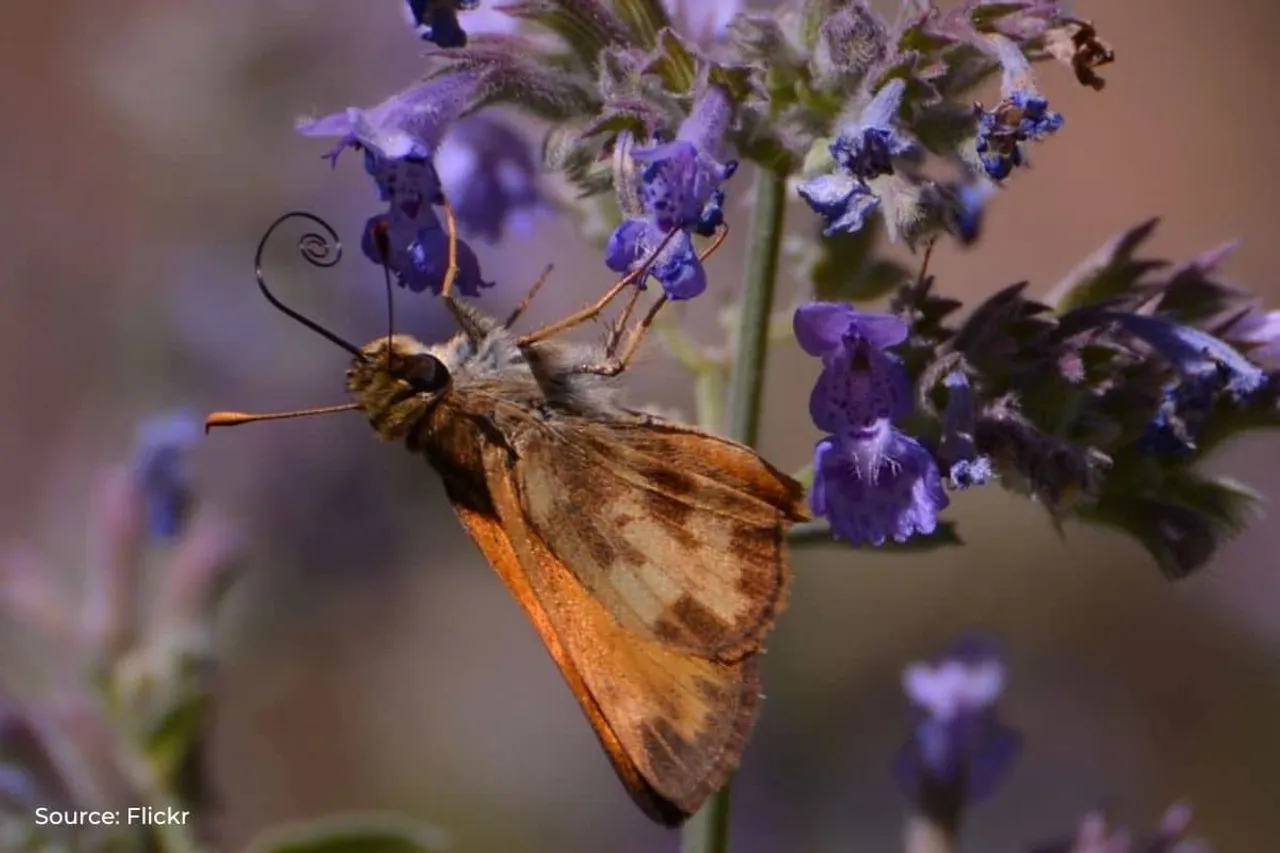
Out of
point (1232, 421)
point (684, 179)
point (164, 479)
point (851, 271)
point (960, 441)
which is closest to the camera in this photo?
point (684, 179)

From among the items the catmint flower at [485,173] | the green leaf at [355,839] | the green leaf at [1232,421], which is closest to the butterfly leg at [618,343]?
the catmint flower at [485,173]

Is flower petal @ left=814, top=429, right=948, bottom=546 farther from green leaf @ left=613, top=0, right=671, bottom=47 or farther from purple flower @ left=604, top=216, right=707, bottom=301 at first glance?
green leaf @ left=613, top=0, right=671, bottom=47

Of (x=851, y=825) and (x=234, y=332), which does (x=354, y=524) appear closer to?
(x=234, y=332)

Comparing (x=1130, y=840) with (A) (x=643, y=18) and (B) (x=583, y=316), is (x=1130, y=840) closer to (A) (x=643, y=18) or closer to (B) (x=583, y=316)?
(B) (x=583, y=316)


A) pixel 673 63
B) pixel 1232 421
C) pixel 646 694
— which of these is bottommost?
pixel 646 694

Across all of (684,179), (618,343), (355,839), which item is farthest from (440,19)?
(355,839)

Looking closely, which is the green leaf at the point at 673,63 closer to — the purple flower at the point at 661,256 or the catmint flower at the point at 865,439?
the purple flower at the point at 661,256

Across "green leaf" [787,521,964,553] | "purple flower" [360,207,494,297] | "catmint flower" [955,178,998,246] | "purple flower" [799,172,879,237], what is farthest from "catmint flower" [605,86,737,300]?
"catmint flower" [955,178,998,246]
